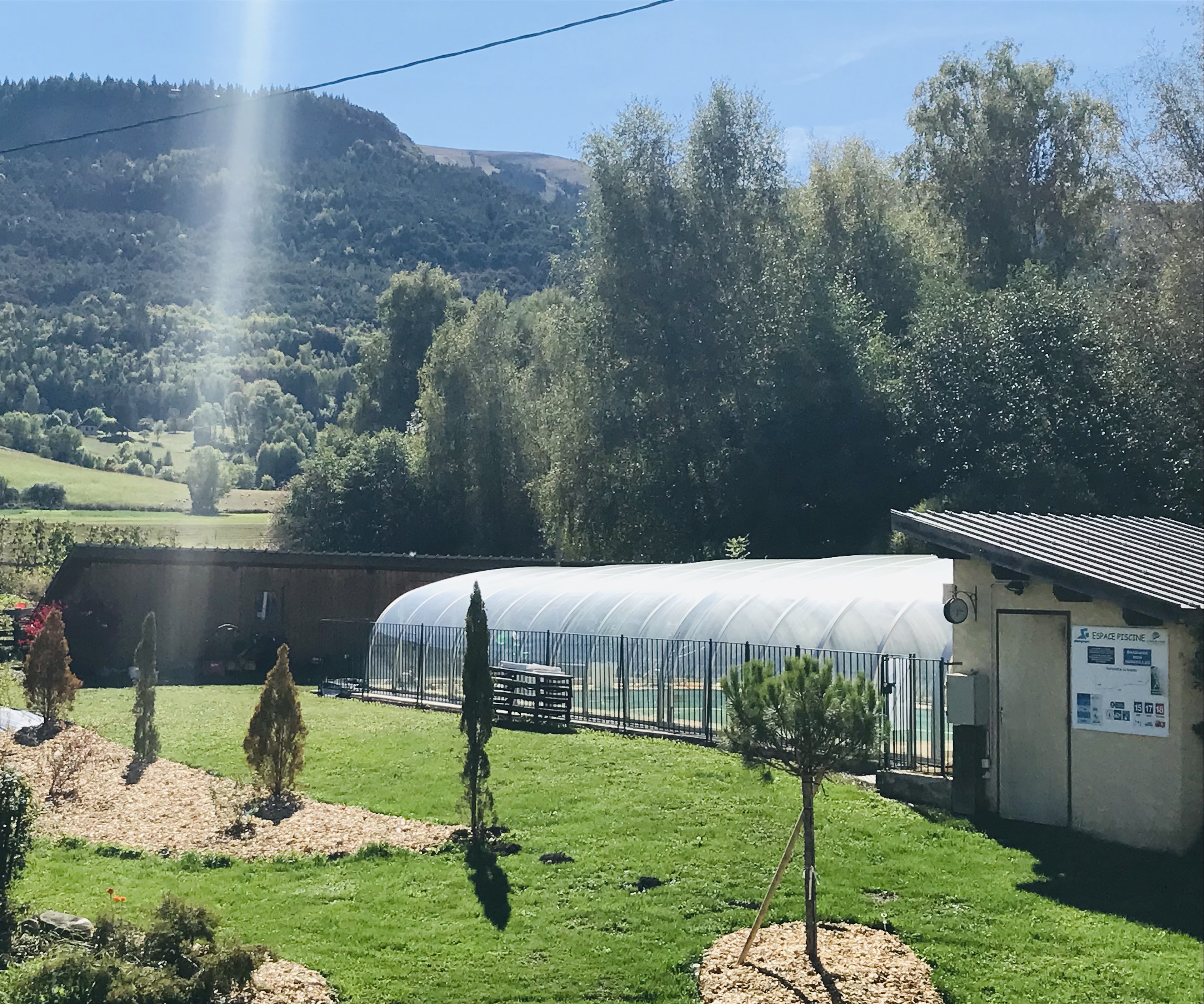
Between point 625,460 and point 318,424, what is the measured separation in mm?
104429

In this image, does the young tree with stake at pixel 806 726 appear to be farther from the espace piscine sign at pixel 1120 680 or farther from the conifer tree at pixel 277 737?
the conifer tree at pixel 277 737

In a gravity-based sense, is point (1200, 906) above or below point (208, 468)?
below

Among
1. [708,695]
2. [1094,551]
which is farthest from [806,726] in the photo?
[708,695]

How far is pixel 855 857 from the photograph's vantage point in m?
13.1

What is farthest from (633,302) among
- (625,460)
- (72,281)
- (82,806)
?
(72,281)

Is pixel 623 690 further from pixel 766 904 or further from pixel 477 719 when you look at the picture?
pixel 766 904

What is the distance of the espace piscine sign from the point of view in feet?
43.5

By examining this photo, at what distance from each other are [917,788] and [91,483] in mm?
99568

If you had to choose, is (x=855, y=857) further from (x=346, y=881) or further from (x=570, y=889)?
(x=346, y=881)

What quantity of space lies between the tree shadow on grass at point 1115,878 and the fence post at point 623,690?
8.89 metres

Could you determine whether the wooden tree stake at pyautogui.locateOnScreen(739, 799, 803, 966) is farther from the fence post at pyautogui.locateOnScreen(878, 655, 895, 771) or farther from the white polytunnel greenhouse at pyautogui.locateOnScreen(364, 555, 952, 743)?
the fence post at pyautogui.locateOnScreen(878, 655, 895, 771)

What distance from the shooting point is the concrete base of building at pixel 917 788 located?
15312 mm

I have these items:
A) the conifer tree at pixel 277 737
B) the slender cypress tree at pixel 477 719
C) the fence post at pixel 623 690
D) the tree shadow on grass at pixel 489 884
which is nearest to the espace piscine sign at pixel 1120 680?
the tree shadow on grass at pixel 489 884

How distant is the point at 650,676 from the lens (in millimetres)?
22422
